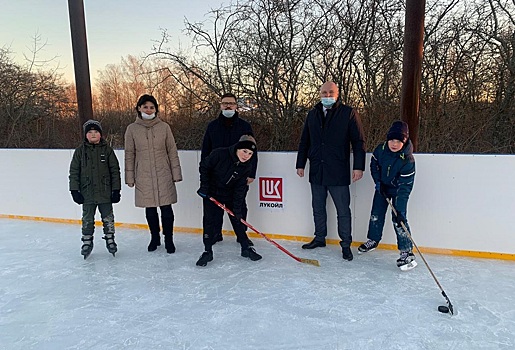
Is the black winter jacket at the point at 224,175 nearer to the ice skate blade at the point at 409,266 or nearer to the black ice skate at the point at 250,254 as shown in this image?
the black ice skate at the point at 250,254

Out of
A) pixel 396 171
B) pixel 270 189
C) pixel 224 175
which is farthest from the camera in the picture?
pixel 270 189

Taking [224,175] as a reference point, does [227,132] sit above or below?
above

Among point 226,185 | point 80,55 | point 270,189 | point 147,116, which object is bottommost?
point 270,189

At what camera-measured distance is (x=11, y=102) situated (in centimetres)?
761

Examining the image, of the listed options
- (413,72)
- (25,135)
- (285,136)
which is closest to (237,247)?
(413,72)

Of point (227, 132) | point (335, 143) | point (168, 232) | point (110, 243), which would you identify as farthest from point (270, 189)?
point (110, 243)

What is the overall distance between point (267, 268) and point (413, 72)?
206cm

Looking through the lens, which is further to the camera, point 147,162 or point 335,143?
point 147,162

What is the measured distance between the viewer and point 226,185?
2775 millimetres

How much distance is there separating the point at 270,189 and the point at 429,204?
1.34 m

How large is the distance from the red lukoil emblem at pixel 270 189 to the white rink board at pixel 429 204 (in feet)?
0.14

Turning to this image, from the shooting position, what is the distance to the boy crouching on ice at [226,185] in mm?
2639

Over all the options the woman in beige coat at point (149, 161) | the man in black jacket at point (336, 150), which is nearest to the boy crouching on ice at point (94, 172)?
the woman in beige coat at point (149, 161)

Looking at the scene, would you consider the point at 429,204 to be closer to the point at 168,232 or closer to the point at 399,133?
the point at 399,133
